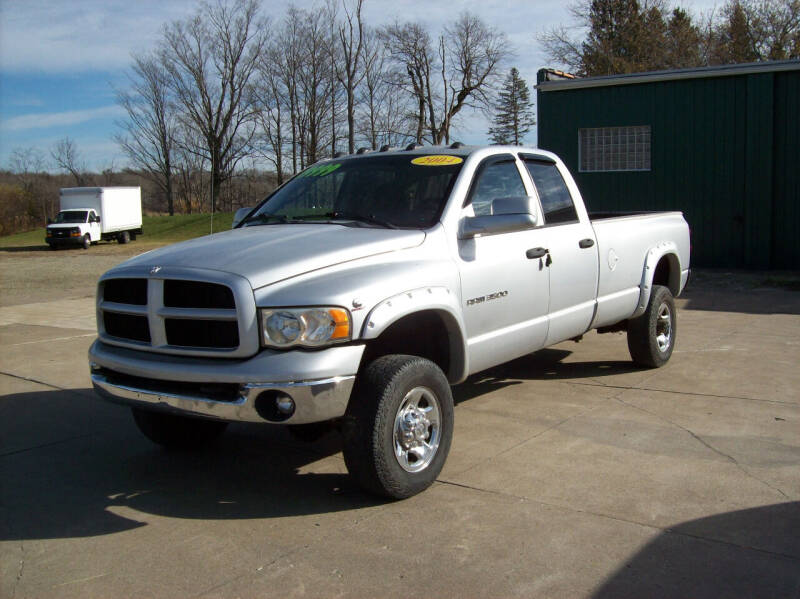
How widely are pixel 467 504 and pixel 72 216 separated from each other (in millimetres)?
39574

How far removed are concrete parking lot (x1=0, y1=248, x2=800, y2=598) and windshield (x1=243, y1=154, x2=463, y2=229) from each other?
159 cm

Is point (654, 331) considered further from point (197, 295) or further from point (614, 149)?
point (614, 149)

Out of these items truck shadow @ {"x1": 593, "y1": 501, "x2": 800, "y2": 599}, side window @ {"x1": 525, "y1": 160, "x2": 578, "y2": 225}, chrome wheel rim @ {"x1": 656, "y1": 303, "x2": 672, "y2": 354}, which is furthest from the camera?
chrome wheel rim @ {"x1": 656, "y1": 303, "x2": 672, "y2": 354}

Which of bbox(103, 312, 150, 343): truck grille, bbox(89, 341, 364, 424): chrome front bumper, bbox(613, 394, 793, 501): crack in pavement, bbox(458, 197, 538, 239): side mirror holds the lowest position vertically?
bbox(613, 394, 793, 501): crack in pavement

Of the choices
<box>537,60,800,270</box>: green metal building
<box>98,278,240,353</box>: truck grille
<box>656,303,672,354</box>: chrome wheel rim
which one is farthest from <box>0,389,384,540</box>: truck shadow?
<box>537,60,800,270</box>: green metal building

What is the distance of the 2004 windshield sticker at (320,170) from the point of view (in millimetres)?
5926

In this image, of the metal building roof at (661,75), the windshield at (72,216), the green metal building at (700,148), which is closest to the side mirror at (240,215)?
the metal building roof at (661,75)

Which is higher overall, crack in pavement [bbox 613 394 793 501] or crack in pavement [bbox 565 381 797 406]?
crack in pavement [bbox 565 381 797 406]

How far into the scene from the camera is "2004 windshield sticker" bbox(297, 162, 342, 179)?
19.4 ft

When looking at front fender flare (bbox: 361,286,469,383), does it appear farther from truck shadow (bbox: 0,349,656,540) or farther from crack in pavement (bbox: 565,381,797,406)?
crack in pavement (bbox: 565,381,797,406)

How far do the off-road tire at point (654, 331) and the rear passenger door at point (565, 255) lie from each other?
1.14 meters

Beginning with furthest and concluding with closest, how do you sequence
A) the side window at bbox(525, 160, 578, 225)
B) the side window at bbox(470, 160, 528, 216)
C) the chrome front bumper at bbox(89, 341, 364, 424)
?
the side window at bbox(525, 160, 578, 225)
the side window at bbox(470, 160, 528, 216)
the chrome front bumper at bbox(89, 341, 364, 424)

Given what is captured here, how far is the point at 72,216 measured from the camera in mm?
39781

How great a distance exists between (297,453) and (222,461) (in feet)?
1.63
